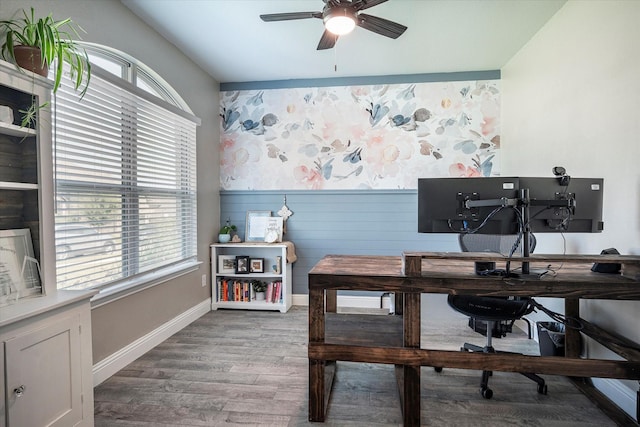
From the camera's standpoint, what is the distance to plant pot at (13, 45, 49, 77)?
1439 mm

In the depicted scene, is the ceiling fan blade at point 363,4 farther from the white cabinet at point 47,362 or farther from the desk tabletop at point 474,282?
the white cabinet at point 47,362

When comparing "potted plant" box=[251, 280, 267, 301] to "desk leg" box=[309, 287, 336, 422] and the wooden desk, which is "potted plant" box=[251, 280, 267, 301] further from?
"desk leg" box=[309, 287, 336, 422]

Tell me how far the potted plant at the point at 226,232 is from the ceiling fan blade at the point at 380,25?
8.56ft

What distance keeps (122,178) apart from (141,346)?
1.36 metres

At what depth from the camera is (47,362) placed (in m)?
1.36

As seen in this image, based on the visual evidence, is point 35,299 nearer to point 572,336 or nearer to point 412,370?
point 412,370

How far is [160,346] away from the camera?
8.82ft

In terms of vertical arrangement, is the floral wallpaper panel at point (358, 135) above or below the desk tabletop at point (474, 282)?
above

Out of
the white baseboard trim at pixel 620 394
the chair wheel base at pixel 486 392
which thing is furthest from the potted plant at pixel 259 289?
the white baseboard trim at pixel 620 394

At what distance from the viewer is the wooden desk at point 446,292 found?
153 cm

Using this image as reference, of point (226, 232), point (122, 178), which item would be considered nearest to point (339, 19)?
point (122, 178)

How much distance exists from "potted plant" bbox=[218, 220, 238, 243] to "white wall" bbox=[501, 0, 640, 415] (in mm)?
3235

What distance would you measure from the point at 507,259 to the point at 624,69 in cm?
142

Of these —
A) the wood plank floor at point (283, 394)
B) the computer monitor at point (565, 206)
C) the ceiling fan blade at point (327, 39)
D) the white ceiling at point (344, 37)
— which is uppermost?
the white ceiling at point (344, 37)
